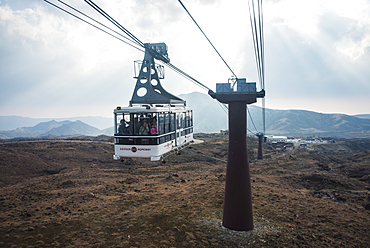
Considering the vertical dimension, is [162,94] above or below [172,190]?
above

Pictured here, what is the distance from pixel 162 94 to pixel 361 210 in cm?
2092

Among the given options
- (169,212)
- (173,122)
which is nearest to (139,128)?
(173,122)

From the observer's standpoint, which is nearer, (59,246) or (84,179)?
(59,246)

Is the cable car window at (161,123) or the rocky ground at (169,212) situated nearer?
the rocky ground at (169,212)

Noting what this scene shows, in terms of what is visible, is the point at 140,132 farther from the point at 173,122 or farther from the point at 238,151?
the point at 238,151

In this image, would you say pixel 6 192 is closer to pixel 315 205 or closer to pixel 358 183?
pixel 315 205

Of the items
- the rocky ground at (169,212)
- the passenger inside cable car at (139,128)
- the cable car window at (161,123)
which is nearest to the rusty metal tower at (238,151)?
the rocky ground at (169,212)

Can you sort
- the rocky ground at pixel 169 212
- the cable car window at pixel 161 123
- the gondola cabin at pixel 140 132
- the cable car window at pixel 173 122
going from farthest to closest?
the cable car window at pixel 173 122 → the cable car window at pixel 161 123 → the rocky ground at pixel 169 212 → the gondola cabin at pixel 140 132

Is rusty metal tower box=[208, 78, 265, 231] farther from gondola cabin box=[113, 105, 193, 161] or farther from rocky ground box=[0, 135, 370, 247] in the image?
gondola cabin box=[113, 105, 193, 161]

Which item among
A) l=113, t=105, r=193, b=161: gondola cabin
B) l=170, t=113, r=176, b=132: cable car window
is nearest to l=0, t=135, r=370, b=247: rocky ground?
l=113, t=105, r=193, b=161: gondola cabin

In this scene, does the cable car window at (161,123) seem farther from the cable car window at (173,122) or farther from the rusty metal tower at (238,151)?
the rusty metal tower at (238,151)

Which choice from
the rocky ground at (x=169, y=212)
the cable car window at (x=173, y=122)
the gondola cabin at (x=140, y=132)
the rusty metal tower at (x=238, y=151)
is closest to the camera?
the gondola cabin at (x=140, y=132)

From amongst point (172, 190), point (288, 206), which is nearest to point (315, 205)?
point (288, 206)

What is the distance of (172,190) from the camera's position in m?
27.6
